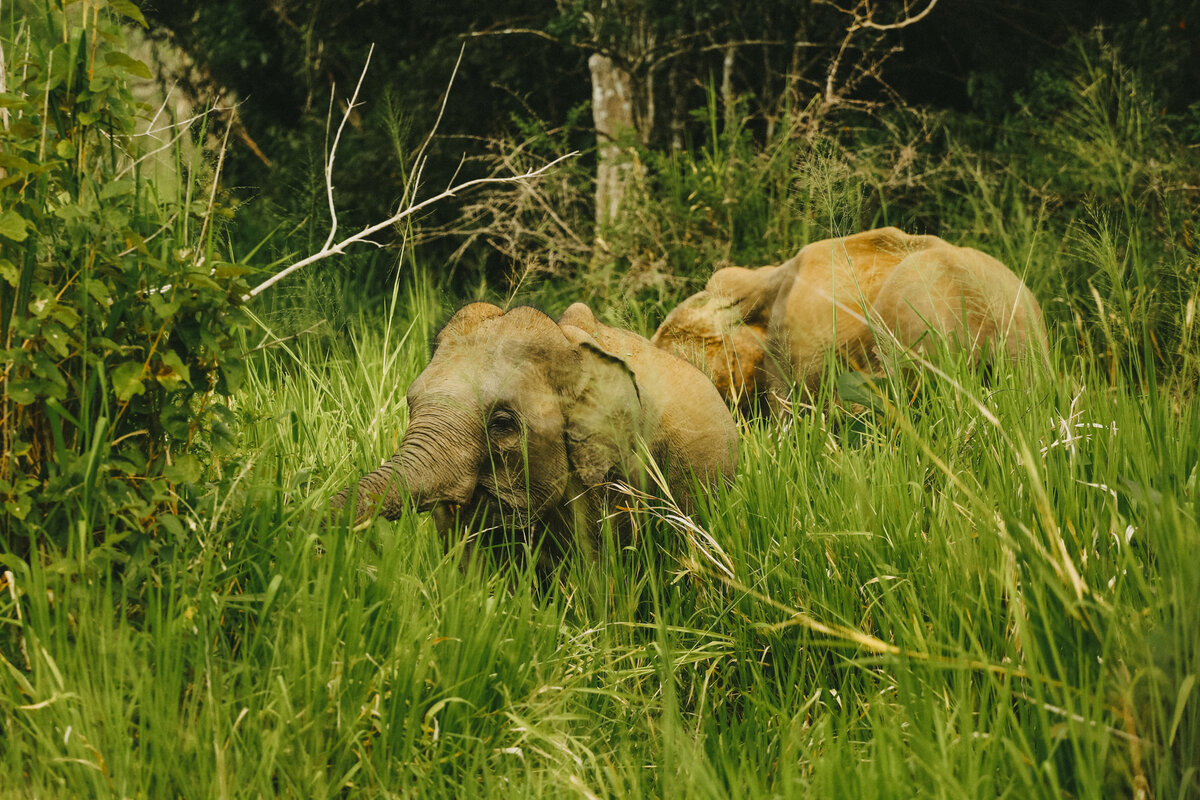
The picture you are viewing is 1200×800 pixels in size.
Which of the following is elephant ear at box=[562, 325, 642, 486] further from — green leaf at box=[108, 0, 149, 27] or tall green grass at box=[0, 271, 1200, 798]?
green leaf at box=[108, 0, 149, 27]

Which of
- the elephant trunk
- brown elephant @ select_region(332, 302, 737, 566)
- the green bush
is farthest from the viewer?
brown elephant @ select_region(332, 302, 737, 566)

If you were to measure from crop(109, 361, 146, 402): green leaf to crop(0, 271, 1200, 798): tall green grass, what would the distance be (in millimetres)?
285

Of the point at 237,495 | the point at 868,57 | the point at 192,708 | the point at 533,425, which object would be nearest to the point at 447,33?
the point at 868,57

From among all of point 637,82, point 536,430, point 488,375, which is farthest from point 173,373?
point 637,82

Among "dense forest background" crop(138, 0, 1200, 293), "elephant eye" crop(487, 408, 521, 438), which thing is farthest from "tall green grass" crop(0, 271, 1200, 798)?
"dense forest background" crop(138, 0, 1200, 293)

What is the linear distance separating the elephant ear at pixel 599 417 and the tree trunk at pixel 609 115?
3998 mm

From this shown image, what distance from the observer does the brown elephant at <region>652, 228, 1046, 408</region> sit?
4388mm

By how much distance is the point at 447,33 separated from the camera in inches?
364

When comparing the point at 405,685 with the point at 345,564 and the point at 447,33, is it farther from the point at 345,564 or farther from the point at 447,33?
the point at 447,33

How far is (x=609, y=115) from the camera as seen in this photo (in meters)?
7.50

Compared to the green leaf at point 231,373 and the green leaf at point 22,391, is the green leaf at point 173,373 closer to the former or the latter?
the green leaf at point 231,373

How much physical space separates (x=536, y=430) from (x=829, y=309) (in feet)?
6.22

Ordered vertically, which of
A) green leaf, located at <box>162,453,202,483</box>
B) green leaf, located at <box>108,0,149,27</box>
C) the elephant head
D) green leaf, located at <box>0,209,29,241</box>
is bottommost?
the elephant head

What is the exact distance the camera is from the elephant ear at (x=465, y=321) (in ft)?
11.3
